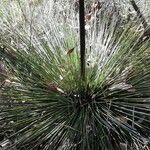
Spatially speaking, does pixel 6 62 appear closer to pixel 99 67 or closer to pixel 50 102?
pixel 50 102

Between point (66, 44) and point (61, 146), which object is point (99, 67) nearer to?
point (66, 44)

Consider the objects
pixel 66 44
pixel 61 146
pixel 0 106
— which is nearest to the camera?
pixel 61 146

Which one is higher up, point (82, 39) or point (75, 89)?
point (82, 39)

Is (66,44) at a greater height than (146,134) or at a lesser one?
greater

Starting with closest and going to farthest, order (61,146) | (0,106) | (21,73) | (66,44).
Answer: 1. (61,146)
2. (0,106)
3. (21,73)
4. (66,44)

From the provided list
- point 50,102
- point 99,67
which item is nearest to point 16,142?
point 50,102

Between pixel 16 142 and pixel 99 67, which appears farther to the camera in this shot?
pixel 99 67

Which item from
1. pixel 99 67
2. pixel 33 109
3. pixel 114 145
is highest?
pixel 99 67
